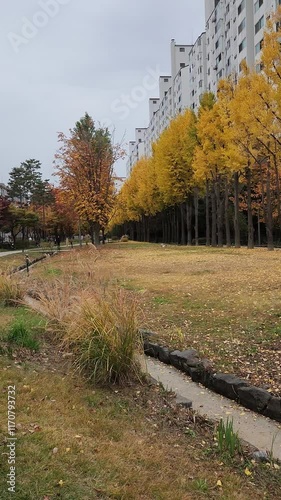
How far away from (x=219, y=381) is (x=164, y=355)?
1076mm

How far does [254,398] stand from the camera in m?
3.71

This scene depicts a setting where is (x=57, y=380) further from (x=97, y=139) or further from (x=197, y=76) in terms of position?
(x=197, y=76)

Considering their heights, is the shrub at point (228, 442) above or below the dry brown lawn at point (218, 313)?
below

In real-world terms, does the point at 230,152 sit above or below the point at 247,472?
above

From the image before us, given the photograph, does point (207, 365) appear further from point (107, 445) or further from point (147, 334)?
point (107, 445)

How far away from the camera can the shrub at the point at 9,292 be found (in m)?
7.69

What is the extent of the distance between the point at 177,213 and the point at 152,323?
116 ft

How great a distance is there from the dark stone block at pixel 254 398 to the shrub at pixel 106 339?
103cm

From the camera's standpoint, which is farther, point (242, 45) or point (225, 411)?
point (242, 45)

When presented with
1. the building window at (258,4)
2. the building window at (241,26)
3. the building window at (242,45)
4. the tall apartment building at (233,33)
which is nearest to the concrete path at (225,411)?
the tall apartment building at (233,33)

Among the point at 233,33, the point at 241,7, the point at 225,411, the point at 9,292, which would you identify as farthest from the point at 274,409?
the point at 233,33

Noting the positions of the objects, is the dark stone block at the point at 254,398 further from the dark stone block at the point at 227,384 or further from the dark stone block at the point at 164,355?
the dark stone block at the point at 164,355

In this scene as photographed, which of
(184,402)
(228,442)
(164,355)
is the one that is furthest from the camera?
(164,355)

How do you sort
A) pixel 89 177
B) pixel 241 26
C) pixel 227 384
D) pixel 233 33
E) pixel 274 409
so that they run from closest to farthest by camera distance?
pixel 274 409, pixel 227 384, pixel 89 177, pixel 241 26, pixel 233 33
